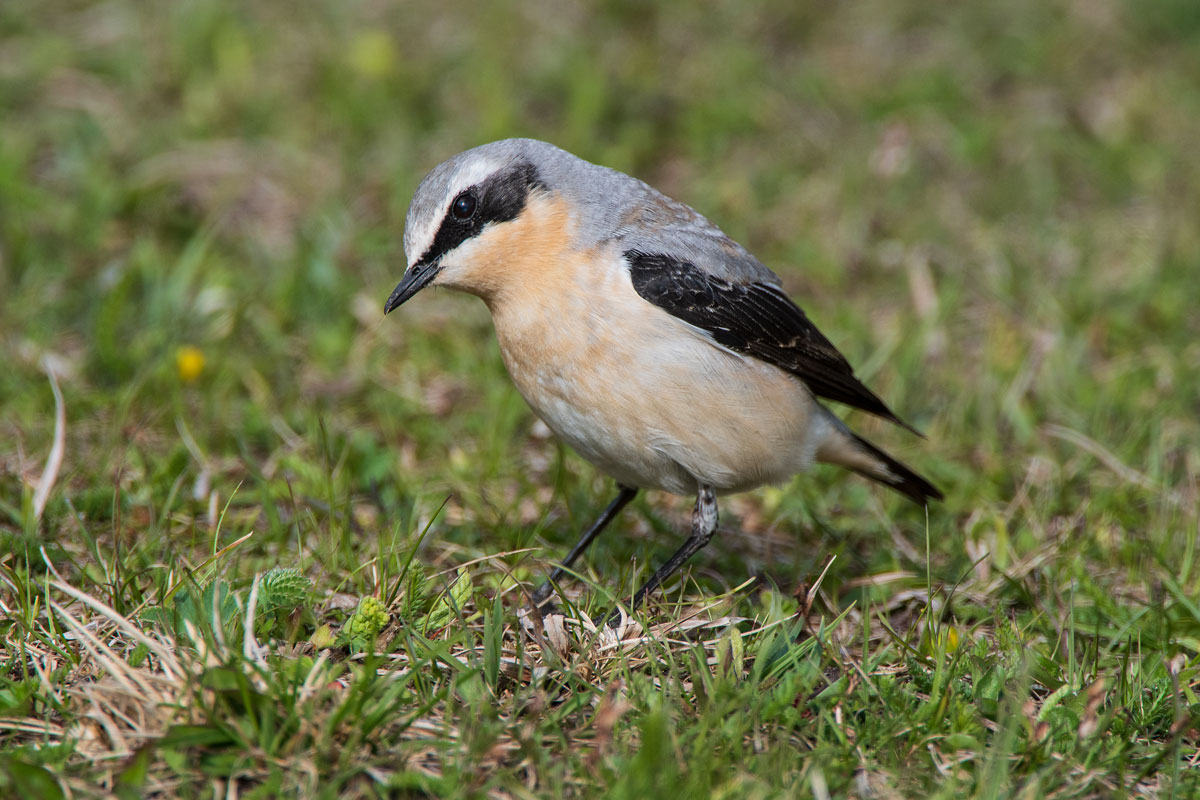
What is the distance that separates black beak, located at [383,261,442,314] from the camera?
5.37m

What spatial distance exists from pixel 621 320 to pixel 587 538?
124 cm

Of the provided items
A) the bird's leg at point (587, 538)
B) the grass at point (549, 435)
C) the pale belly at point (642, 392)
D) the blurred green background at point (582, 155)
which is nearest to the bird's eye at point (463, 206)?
the pale belly at point (642, 392)

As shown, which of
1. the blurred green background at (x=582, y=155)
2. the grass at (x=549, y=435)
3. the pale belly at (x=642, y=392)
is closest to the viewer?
the grass at (x=549, y=435)

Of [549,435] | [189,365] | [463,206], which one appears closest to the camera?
[463,206]

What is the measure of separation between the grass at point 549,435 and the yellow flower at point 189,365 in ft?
0.22

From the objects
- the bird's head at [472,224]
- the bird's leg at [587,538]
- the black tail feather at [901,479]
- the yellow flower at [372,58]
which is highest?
the yellow flower at [372,58]

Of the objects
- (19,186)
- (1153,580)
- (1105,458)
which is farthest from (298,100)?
(1153,580)

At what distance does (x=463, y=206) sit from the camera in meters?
5.39

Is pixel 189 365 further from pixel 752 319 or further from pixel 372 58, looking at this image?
pixel 372 58

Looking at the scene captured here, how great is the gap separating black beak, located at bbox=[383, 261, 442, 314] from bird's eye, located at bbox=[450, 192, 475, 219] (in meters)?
0.24

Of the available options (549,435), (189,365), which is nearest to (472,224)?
(549,435)

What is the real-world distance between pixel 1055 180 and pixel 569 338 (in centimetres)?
688

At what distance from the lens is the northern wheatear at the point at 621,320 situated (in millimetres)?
5180

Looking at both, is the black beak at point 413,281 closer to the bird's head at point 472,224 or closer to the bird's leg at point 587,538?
the bird's head at point 472,224
